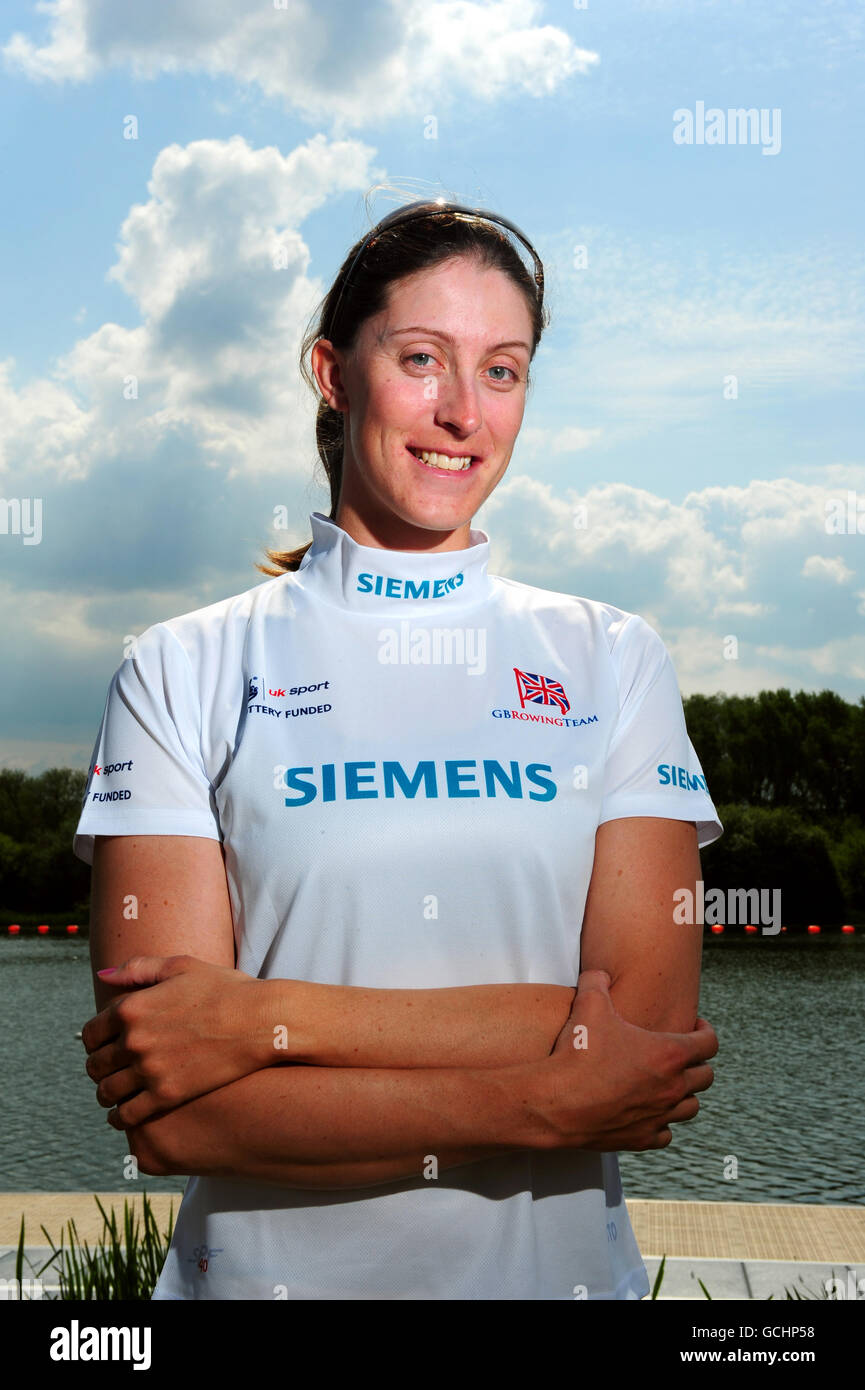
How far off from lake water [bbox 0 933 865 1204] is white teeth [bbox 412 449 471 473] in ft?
6.01

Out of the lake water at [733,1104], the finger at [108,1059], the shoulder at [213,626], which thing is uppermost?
the shoulder at [213,626]

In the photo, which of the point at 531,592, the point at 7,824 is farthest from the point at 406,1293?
the point at 7,824

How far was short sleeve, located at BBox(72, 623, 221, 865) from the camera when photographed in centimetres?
192

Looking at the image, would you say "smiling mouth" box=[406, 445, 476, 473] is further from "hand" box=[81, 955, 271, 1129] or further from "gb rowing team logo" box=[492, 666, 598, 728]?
"hand" box=[81, 955, 271, 1129]

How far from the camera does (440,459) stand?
2074 mm

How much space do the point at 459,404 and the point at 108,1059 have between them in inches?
44.2

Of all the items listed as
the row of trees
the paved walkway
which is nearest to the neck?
the paved walkway

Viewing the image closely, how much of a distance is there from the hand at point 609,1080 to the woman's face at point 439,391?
82 centimetres

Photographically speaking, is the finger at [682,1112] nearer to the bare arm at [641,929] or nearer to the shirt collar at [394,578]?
the bare arm at [641,929]

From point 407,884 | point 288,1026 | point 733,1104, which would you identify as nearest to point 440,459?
point 407,884

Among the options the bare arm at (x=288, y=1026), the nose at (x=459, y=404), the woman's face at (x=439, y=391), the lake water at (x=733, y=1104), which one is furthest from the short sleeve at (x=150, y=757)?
the lake water at (x=733, y=1104)

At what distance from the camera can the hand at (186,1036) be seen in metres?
1.76
